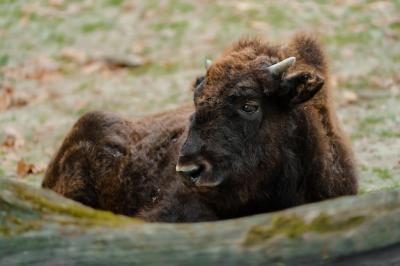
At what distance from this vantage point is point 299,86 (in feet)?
22.3

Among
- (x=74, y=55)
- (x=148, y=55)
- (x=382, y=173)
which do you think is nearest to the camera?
(x=382, y=173)

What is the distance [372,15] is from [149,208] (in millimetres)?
11352

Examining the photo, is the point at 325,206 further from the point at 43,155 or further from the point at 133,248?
the point at 43,155

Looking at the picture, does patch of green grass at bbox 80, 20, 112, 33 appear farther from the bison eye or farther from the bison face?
the bison eye

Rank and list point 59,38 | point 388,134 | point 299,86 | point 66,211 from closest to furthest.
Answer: point 66,211 → point 299,86 → point 388,134 → point 59,38

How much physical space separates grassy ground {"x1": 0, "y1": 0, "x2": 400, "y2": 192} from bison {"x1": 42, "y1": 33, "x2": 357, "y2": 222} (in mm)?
3777

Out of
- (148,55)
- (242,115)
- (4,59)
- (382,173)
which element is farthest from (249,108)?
(4,59)

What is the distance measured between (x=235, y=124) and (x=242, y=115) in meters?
0.09

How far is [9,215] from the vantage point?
549 cm

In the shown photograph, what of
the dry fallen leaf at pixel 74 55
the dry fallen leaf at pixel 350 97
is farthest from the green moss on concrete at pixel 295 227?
the dry fallen leaf at pixel 74 55

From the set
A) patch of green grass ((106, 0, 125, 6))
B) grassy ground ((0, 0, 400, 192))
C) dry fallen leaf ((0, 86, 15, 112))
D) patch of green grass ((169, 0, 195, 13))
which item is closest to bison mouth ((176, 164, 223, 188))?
grassy ground ((0, 0, 400, 192))

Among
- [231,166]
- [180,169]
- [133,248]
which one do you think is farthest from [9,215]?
[231,166]

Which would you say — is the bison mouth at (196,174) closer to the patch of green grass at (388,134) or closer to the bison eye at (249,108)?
the bison eye at (249,108)

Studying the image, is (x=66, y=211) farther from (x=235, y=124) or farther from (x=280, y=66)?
(x=280, y=66)
